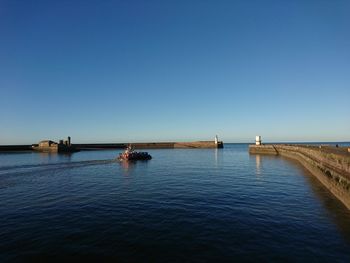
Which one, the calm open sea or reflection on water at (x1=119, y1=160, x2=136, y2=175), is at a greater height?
reflection on water at (x1=119, y1=160, x2=136, y2=175)

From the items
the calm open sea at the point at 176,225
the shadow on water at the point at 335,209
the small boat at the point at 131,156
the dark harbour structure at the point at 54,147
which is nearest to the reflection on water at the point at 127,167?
the small boat at the point at 131,156

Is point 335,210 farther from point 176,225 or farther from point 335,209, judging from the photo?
point 176,225

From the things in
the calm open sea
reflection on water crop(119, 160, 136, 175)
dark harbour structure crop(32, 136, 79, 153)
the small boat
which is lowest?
the calm open sea

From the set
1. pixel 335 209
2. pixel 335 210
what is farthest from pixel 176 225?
pixel 335 209

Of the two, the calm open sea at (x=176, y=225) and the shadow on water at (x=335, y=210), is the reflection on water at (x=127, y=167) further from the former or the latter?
the shadow on water at (x=335, y=210)

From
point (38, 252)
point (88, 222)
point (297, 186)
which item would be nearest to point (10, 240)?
point (38, 252)

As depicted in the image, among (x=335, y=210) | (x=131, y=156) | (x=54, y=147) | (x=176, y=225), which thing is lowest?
(x=176, y=225)

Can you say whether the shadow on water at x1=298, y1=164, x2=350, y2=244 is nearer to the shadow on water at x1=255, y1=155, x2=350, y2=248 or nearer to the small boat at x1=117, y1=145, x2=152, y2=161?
the shadow on water at x1=255, y1=155, x2=350, y2=248

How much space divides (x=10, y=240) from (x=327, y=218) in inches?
693

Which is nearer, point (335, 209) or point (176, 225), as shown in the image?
point (176, 225)

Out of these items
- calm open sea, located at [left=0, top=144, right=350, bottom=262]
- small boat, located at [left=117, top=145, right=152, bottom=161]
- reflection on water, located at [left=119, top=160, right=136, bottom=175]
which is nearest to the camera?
calm open sea, located at [left=0, top=144, right=350, bottom=262]

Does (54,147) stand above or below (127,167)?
above

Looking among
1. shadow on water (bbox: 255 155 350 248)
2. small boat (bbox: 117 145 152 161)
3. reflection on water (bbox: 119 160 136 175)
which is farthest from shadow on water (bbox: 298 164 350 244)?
small boat (bbox: 117 145 152 161)

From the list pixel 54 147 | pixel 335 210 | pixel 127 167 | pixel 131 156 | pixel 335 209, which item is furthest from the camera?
pixel 54 147
